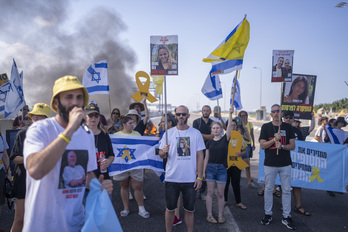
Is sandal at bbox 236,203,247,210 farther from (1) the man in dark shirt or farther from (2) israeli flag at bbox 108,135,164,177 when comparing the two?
(2) israeli flag at bbox 108,135,164,177

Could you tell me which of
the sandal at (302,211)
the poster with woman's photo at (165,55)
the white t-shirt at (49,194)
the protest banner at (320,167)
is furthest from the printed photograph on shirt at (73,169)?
the protest banner at (320,167)

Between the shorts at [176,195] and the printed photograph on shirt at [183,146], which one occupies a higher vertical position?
the printed photograph on shirt at [183,146]

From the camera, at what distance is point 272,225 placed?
170 inches

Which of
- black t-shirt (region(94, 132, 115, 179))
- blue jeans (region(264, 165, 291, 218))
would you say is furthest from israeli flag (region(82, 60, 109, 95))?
blue jeans (region(264, 165, 291, 218))

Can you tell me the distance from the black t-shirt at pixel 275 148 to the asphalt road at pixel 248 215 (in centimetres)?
103

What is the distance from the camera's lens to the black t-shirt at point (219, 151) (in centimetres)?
461

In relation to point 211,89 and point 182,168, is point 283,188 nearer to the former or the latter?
point 182,168

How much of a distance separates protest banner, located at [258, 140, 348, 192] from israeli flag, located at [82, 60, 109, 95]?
15.6 feet

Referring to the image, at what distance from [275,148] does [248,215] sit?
4.43ft

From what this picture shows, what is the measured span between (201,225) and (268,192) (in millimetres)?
1313

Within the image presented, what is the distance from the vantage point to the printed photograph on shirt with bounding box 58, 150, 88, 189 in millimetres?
1690

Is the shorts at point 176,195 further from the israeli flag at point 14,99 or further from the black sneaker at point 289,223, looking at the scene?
the israeli flag at point 14,99

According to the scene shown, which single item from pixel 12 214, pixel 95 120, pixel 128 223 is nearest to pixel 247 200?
pixel 128 223

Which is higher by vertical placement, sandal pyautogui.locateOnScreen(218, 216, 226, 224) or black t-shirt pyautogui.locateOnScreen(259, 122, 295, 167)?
black t-shirt pyautogui.locateOnScreen(259, 122, 295, 167)
